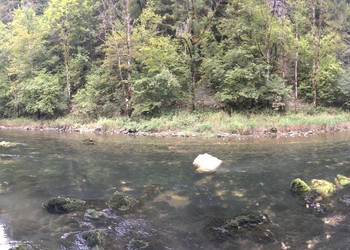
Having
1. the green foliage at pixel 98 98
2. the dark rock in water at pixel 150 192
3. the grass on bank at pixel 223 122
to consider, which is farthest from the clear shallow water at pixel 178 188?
the green foliage at pixel 98 98

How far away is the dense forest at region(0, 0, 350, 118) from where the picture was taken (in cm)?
2944

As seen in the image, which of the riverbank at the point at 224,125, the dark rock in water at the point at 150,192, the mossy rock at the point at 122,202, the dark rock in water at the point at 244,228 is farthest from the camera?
the riverbank at the point at 224,125

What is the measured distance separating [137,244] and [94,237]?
2.98ft

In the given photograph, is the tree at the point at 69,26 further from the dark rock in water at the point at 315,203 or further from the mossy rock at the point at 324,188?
the dark rock in water at the point at 315,203

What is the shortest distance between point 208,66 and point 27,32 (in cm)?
2482

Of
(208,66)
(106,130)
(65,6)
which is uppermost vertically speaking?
(65,6)

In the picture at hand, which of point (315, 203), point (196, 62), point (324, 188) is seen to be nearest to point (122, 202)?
point (315, 203)

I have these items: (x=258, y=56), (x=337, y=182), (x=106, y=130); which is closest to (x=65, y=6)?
(x=106, y=130)

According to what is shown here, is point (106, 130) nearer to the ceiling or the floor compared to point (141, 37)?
nearer to the floor

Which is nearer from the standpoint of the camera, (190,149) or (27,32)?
(190,149)

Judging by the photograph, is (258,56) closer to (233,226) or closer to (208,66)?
(208,66)

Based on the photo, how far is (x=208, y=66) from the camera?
31172 mm

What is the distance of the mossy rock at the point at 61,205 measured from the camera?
29.7 feet

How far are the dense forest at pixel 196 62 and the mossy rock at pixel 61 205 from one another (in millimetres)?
20625
